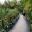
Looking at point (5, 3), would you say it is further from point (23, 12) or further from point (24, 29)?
point (24, 29)

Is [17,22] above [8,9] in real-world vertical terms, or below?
below

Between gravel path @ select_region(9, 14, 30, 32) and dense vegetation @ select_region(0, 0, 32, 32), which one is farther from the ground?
dense vegetation @ select_region(0, 0, 32, 32)

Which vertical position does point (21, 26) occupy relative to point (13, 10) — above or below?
below

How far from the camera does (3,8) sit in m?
0.94

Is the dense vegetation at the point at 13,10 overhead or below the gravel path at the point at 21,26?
overhead

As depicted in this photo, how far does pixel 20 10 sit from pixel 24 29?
0.71ft

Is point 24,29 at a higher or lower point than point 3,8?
lower

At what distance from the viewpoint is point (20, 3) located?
951 mm

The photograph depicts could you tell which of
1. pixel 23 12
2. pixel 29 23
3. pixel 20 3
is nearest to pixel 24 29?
A: pixel 29 23

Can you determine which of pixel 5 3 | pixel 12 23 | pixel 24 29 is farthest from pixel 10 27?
pixel 5 3

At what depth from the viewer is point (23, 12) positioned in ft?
3.13

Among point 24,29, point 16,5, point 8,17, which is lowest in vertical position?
point 24,29

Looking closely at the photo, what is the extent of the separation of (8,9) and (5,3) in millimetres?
72

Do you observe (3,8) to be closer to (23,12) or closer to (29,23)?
(23,12)
